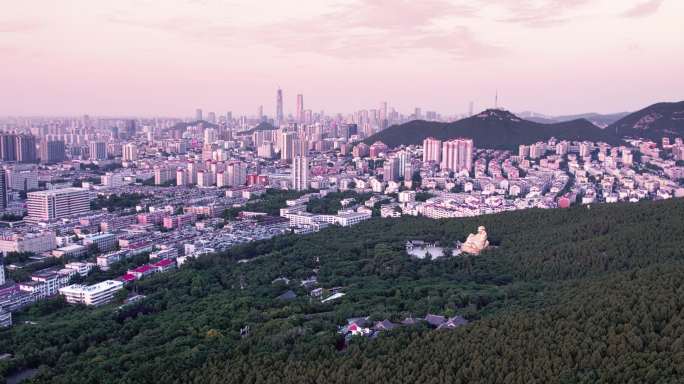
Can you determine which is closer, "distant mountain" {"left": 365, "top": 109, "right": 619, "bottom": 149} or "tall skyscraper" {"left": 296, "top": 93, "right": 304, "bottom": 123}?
"distant mountain" {"left": 365, "top": 109, "right": 619, "bottom": 149}

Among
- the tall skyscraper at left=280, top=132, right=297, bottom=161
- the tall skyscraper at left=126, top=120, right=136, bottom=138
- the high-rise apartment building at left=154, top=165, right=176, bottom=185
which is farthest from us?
the tall skyscraper at left=126, top=120, right=136, bottom=138

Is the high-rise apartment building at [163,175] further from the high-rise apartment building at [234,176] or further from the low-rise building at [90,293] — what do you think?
the low-rise building at [90,293]

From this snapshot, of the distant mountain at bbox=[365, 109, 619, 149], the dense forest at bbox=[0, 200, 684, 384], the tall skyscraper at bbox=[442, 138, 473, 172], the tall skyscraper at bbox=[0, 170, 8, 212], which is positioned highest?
the distant mountain at bbox=[365, 109, 619, 149]

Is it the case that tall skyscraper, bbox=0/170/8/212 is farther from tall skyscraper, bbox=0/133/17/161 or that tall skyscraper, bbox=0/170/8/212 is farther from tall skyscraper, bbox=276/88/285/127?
tall skyscraper, bbox=276/88/285/127

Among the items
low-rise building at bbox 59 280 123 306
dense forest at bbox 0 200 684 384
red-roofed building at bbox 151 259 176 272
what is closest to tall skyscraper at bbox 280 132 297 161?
dense forest at bbox 0 200 684 384

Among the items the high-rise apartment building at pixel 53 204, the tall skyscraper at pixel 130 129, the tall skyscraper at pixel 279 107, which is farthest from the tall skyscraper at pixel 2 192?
the tall skyscraper at pixel 279 107

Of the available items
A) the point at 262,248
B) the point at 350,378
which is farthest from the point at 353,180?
the point at 350,378

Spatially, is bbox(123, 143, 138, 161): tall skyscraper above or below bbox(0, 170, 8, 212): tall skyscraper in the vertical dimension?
above
